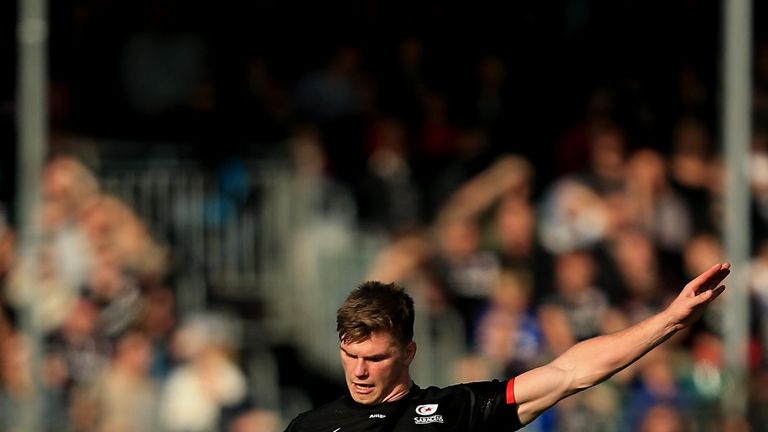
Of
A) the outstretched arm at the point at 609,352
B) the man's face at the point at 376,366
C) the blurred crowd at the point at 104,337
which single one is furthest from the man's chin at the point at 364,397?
the blurred crowd at the point at 104,337

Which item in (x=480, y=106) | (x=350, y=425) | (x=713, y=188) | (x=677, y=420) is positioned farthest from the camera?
(x=480, y=106)

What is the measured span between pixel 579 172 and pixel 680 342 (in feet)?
4.72

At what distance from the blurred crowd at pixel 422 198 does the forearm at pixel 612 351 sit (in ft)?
17.2

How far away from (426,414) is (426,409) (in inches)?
0.9

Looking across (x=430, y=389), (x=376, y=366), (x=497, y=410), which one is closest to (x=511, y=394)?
(x=497, y=410)

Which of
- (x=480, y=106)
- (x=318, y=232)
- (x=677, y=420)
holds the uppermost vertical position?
(x=480, y=106)

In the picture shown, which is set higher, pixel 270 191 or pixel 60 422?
pixel 270 191

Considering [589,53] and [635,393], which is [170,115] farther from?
[635,393]

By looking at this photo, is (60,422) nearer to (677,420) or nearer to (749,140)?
(677,420)

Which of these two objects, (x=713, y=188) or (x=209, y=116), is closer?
(x=713, y=188)

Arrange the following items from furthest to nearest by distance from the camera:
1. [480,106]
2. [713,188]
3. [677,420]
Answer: [480,106]
[713,188]
[677,420]

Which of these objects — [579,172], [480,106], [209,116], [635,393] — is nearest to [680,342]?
[635,393]

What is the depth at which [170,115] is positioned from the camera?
42.8 feet

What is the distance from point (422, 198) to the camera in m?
12.3
